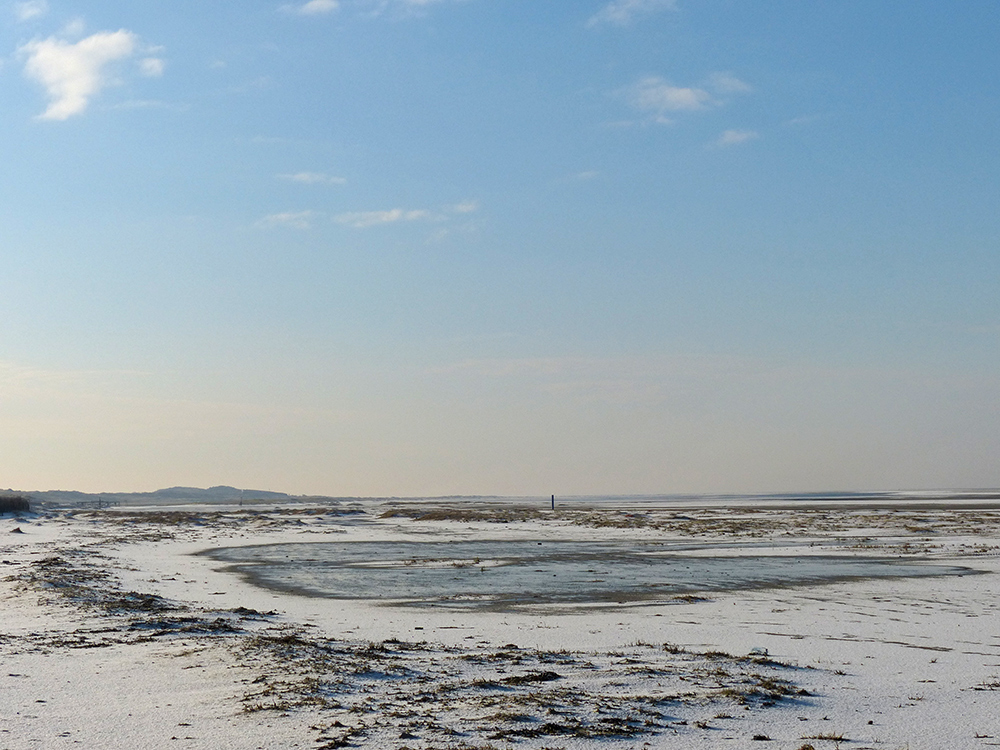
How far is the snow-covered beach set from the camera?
953 cm

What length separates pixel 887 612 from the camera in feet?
62.6

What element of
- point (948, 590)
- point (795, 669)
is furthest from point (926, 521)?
point (795, 669)

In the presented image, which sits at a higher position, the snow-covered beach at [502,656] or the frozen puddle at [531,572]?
the snow-covered beach at [502,656]

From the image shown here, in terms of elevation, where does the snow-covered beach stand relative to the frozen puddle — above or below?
above

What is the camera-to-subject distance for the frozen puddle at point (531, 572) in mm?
23438

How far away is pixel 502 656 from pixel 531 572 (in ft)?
53.1

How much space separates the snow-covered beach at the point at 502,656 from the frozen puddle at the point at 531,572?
22 centimetres

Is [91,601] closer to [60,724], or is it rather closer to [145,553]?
[60,724]

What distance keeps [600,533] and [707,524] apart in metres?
10.8

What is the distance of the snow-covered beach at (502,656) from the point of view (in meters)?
9.53

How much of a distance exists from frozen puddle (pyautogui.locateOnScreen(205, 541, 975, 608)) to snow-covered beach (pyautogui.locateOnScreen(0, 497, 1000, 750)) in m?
0.22

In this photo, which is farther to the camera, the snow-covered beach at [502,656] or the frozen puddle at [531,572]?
the frozen puddle at [531,572]

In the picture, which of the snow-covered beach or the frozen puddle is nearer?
the snow-covered beach

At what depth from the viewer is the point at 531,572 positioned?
29.6 meters
